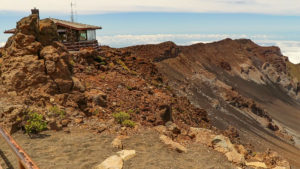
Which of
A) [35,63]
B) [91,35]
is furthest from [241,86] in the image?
[35,63]

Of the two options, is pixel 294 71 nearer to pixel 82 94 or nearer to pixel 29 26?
pixel 82 94

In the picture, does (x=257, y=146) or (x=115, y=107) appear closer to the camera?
(x=115, y=107)

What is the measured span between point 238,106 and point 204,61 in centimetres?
2253

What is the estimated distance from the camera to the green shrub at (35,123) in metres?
10.6

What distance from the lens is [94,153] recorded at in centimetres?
957

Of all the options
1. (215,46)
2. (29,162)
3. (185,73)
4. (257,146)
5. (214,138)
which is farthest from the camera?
(215,46)

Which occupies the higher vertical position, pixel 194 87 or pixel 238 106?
pixel 194 87

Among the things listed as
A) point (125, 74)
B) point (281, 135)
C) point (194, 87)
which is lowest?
point (281, 135)

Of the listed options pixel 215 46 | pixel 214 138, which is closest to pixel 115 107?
pixel 214 138

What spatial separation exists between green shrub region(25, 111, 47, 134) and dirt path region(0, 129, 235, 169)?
13.4 inches

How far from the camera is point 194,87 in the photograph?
2186 inches

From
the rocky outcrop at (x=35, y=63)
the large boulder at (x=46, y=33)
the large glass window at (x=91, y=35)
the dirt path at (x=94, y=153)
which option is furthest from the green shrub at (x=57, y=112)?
the large glass window at (x=91, y=35)

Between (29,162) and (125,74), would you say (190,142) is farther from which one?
(125,74)

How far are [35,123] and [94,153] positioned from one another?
125 inches
